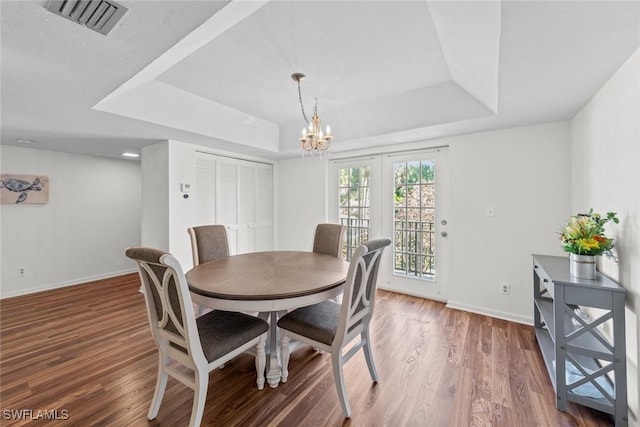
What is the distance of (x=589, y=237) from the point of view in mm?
1670

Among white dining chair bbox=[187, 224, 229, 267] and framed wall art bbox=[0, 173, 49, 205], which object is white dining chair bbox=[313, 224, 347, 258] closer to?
white dining chair bbox=[187, 224, 229, 267]

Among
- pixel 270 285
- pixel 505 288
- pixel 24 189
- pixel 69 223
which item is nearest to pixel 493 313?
pixel 505 288

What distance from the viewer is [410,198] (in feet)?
11.9

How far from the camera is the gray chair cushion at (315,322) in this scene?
164 cm

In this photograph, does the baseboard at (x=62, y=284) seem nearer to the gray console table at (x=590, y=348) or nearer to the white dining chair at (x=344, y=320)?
the white dining chair at (x=344, y=320)

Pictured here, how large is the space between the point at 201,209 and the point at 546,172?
162 inches

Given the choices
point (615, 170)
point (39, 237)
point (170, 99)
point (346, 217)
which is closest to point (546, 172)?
point (615, 170)

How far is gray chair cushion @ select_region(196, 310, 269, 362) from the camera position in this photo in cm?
148

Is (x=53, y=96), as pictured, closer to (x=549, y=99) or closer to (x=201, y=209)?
(x=201, y=209)

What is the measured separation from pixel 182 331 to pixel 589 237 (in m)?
2.45

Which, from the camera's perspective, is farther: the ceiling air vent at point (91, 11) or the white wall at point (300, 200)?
the white wall at point (300, 200)

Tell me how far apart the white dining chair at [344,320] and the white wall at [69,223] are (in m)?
4.33

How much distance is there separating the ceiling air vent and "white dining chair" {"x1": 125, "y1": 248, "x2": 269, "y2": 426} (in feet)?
3.59

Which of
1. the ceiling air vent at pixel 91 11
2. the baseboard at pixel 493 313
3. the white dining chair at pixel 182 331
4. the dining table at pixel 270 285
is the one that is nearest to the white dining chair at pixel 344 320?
the dining table at pixel 270 285
